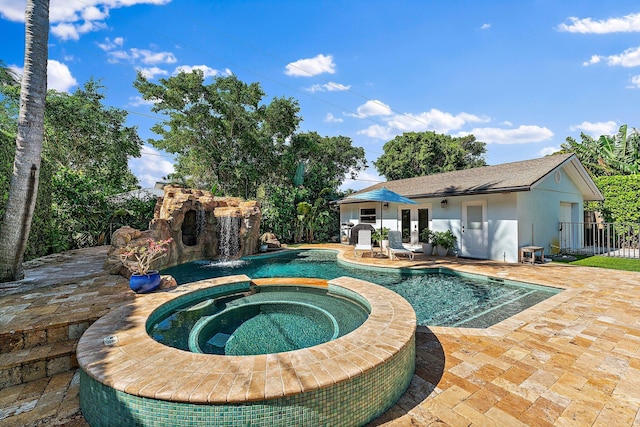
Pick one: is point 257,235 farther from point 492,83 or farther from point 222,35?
point 492,83

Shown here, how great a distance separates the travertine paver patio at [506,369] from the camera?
272 cm

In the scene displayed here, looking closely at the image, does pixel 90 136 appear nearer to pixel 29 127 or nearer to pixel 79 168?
pixel 79 168

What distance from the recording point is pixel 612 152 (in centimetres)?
1895

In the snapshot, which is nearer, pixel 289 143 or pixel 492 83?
pixel 492 83

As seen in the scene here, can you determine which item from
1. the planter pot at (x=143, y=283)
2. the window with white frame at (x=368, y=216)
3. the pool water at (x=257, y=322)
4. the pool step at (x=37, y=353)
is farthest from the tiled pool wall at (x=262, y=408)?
the window with white frame at (x=368, y=216)

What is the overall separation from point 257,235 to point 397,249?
7.18m

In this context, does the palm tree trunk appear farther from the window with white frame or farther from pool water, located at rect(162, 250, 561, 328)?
the window with white frame

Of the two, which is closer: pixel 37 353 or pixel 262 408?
pixel 262 408

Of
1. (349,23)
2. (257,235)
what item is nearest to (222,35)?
(349,23)

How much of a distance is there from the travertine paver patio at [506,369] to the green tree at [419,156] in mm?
24164

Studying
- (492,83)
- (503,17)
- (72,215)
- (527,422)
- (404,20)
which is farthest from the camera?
(492,83)

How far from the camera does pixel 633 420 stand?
8.72ft

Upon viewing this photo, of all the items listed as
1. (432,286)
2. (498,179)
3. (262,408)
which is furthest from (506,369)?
(498,179)

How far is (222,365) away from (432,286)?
267 inches
